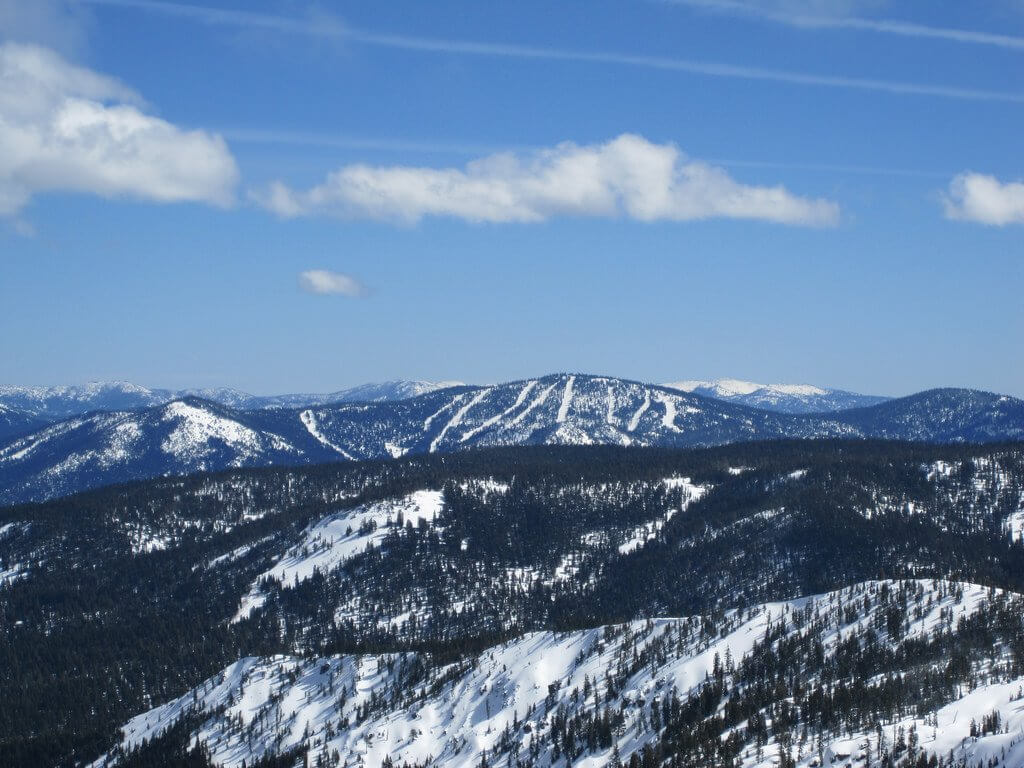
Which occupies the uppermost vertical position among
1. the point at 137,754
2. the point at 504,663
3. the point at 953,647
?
the point at 953,647

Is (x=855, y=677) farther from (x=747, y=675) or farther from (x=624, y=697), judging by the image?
(x=624, y=697)

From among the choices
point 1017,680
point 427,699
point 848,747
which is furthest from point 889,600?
point 427,699

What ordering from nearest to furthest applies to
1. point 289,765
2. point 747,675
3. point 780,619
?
point 747,675
point 289,765
point 780,619

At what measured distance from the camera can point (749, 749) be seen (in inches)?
5226

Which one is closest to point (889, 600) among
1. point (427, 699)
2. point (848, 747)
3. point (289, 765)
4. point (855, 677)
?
point (855, 677)

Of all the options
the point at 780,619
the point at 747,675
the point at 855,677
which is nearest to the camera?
the point at 855,677

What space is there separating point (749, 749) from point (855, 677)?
29.4 meters

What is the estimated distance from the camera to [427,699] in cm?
19212

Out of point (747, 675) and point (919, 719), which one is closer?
point (919, 719)

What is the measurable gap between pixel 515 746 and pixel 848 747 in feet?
203

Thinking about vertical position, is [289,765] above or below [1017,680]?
below

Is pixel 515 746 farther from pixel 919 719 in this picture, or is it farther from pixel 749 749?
pixel 919 719

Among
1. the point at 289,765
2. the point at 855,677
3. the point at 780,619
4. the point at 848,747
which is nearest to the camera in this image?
the point at 848,747

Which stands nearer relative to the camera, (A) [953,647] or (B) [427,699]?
(A) [953,647]
